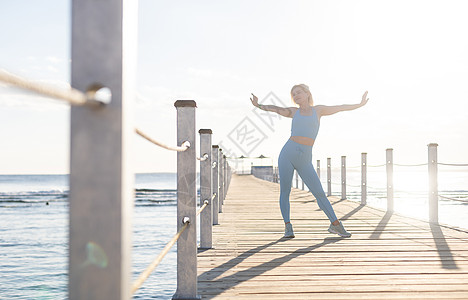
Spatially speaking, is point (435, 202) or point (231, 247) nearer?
point (231, 247)

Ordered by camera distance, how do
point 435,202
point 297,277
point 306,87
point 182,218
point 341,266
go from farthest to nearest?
point 435,202, point 306,87, point 341,266, point 297,277, point 182,218

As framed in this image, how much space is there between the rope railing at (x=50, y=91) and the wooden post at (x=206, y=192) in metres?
2.96

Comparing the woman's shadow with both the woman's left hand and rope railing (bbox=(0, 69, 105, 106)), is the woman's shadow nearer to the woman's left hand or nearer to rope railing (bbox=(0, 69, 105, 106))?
the woman's left hand

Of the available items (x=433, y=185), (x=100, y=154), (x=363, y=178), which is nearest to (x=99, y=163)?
(x=100, y=154)

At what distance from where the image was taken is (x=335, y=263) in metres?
3.20

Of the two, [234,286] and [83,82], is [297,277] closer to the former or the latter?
[234,286]

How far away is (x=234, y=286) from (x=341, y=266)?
92 centimetres

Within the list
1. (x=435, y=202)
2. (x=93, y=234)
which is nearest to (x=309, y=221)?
(x=435, y=202)

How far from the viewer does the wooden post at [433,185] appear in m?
5.72

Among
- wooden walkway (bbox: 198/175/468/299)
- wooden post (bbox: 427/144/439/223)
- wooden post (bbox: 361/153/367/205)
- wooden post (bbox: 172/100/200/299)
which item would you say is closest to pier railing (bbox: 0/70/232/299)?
wooden post (bbox: 172/100/200/299)

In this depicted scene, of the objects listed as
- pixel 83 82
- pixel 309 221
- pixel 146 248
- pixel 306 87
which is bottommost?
pixel 146 248

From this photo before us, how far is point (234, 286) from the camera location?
255cm

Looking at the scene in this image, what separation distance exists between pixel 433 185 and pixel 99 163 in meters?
5.70

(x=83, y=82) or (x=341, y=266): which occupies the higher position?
(x=83, y=82)
